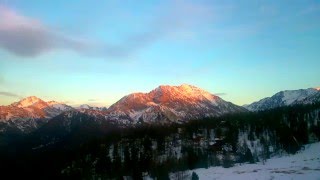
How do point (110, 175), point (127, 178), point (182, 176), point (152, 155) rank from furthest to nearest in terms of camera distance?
1. point (152, 155)
2. point (110, 175)
3. point (127, 178)
4. point (182, 176)

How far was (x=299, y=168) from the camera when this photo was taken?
425 ft

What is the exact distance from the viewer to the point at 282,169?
13312cm

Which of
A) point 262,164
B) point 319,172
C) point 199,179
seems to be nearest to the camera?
point 319,172

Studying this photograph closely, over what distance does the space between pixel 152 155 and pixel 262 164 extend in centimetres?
6382

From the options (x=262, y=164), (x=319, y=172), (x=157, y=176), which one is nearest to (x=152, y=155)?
(x=157, y=176)

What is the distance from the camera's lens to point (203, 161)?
173625mm

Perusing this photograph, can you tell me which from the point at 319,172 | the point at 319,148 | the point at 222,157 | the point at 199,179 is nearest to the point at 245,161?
the point at 222,157

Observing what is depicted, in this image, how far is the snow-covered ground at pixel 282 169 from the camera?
117 meters

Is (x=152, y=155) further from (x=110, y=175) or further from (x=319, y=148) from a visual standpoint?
(x=319, y=148)

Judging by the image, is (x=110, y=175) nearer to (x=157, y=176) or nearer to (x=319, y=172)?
(x=157, y=176)

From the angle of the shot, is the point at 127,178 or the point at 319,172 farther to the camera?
the point at 127,178

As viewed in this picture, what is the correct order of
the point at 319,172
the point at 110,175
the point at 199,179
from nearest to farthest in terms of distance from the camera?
the point at 319,172 → the point at 199,179 → the point at 110,175

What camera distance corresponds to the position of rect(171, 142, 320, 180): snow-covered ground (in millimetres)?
117019

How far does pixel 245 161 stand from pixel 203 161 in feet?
61.3
